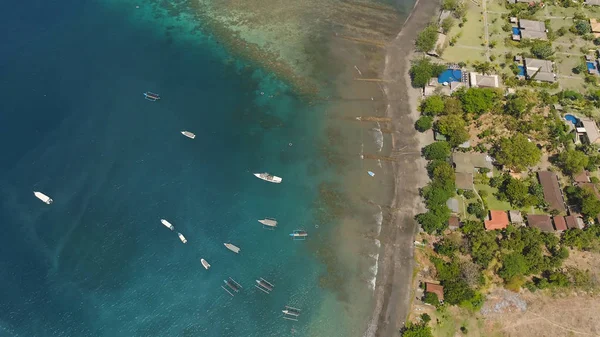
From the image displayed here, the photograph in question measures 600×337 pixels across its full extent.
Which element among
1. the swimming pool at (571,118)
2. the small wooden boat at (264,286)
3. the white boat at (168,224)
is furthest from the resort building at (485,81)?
the white boat at (168,224)

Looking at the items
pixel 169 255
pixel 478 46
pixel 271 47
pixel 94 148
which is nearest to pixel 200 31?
pixel 271 47

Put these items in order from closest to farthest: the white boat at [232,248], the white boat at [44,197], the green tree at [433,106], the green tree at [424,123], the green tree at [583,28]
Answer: the white boat at [232,248] < the white boat at [44,197] < the green tree at [424,123] < the green tree at [433,106] < the green tree at [583,28]

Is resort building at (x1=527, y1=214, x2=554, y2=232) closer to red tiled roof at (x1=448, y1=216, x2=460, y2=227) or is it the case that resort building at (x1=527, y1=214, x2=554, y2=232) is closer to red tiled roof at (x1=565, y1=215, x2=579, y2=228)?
red tiled roof at (x1=565, y1=215, x2=579, y2=228)

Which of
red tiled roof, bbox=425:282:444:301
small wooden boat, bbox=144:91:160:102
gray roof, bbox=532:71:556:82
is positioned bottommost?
red tiled roof, bbox=425:282:444:301

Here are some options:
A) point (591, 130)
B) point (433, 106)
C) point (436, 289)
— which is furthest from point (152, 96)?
point (591, 130)

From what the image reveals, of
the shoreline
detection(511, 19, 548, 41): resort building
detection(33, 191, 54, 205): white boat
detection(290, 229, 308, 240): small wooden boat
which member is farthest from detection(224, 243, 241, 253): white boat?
detection(511, 19, 548, 41): resort building

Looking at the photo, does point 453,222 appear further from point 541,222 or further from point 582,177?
point 582,177

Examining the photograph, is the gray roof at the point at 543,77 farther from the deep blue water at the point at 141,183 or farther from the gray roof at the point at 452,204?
the deep blue water at the point at 141,183
